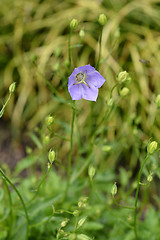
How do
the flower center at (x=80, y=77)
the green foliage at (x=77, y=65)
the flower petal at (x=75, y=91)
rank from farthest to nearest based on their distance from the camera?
the green foliage at (x=77, y=65), the flower center at (x=80, y=77), the flower petal at (x=75, y=91)

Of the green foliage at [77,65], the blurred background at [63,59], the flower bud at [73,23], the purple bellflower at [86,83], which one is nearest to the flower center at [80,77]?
the purple bellflower at [86,83]

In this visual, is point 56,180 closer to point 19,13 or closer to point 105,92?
point 105,92

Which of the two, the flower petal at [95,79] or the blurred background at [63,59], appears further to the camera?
the blurred background at [63,59]

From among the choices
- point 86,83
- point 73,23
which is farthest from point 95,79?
point 73,23

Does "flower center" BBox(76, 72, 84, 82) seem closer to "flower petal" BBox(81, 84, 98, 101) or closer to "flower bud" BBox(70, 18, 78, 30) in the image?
"flower petal" BBox(81, 84, 98, 101)

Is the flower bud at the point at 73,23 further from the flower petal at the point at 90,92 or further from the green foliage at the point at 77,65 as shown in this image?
the green foliage at the point at 77,65

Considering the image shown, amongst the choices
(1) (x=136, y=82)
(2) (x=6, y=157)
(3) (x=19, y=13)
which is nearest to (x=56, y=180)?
(2) (x=6, y=157)

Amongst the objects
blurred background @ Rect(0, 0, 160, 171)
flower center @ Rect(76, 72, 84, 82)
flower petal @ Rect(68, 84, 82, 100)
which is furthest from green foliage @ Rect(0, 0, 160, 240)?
flower petal @ Rect(68, 84, 82, 100)
